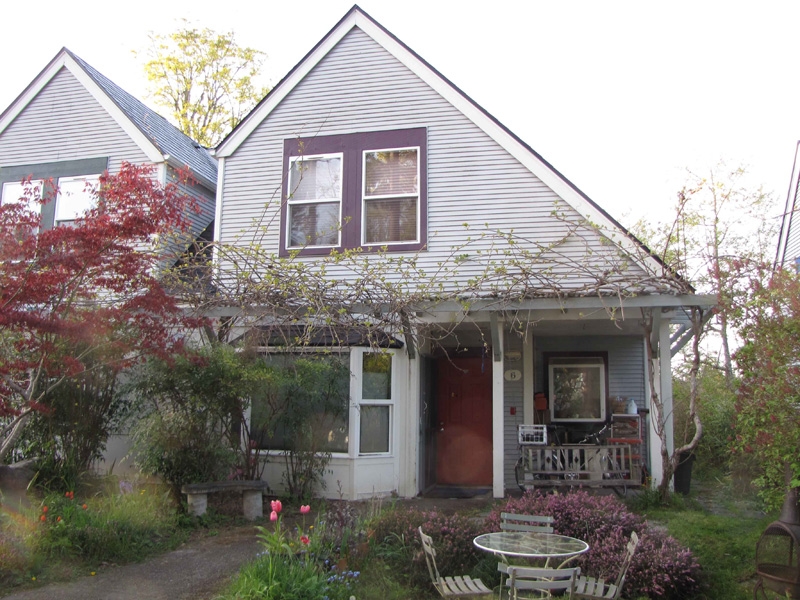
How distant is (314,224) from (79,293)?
4.24 m

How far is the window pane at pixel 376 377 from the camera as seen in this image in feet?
34.4

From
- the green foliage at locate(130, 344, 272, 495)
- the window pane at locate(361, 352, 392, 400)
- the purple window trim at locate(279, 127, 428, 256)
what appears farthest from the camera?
the purple window trim at locate(279, 127, 428, 256)

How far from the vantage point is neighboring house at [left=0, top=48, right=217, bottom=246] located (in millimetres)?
12453

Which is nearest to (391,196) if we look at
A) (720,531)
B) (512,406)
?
(512,406)

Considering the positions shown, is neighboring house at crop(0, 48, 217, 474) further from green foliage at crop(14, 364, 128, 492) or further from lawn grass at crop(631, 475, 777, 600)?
lawn grass at crop(631, 475, 777, 600)

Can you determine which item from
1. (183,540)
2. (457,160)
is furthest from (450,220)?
(183,540)

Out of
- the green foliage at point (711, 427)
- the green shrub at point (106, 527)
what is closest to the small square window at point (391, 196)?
the green shrub at point (106, 527)

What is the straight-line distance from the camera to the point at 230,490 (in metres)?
8.73

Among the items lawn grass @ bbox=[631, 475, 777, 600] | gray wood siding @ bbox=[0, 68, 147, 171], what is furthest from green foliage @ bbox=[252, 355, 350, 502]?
Result: gray wood siding @ bbox=[0, 68, 147, 171]

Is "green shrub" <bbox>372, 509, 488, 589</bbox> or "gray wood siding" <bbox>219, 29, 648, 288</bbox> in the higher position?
"gray wood siding" <bbox>219, 29, 648, 288</bbox>

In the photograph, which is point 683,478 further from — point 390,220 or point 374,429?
point 390,220

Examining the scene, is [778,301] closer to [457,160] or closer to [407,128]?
[457,160]

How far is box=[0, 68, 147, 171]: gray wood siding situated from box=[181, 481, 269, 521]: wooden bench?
6.53 metres

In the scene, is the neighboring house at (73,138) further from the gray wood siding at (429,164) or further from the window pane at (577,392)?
the window pane at (577,392)
